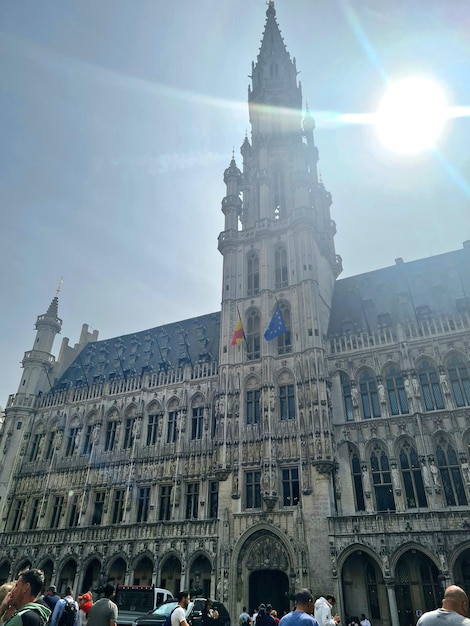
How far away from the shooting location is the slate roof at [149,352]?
44.1 meters

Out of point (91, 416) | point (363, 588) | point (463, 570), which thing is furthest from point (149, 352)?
point (463, 570)

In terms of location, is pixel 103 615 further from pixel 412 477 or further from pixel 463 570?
pixel 412 477

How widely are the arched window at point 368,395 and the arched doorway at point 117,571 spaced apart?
22.1 meters

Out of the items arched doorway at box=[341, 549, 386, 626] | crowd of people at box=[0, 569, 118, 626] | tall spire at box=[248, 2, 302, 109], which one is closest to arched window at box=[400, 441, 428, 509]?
arched doorway at box=[341, 549, 386, 626]

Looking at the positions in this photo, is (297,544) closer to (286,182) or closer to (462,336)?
(462,336)

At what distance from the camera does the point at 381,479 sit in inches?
1168

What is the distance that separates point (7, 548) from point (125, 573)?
13.2 meters

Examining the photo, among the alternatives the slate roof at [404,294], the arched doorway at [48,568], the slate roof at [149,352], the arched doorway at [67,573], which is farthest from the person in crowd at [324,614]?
the arched doorway at [48,568]

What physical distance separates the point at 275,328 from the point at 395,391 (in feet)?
32.1

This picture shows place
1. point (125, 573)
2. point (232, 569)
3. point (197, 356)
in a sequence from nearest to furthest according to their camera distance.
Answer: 1. point (232, 569)
2. point (125, 573)
3. point (197, 356)

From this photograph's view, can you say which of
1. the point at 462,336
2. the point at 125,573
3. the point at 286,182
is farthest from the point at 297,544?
the point at 286,182

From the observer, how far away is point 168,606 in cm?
1833

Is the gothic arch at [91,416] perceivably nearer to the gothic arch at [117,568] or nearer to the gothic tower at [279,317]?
the gothic arch at [117,568]

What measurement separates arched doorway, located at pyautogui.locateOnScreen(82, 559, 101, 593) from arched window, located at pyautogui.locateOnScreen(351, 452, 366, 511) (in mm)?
21442
